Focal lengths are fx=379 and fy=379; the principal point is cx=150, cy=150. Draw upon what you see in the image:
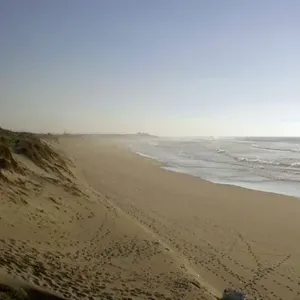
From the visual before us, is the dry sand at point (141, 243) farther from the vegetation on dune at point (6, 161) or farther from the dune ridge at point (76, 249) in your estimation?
the vegetation on dune at point (6, 161)

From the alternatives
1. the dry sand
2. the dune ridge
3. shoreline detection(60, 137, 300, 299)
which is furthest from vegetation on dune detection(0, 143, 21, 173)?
shoreline detection(60, 137, 300, 299)

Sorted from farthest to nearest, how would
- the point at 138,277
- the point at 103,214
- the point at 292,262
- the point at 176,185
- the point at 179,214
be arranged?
the point at 176,185, the point at 179,214, the point at 103,214, the point at 292,262, the point at 138,277

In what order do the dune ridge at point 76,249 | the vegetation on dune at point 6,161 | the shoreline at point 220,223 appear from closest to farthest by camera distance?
1. the dune ridge at point 76,249
2. the shoreline at point 220,223
3. the vegetation on dune at point 6,161

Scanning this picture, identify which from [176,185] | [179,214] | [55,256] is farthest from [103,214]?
[176,185]

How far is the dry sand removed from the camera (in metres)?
7.84

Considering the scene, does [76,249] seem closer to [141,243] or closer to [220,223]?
[141,243]

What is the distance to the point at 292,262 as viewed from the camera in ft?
36.4

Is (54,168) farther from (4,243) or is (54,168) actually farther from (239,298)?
(239,298)

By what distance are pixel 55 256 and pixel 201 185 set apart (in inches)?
634

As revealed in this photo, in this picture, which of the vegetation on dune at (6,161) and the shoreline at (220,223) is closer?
the shoreline at (220,223)

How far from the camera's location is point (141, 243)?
10984 mm

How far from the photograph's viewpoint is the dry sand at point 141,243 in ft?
25.7

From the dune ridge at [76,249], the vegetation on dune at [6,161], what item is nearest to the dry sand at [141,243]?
the dune ridge at [76,249]

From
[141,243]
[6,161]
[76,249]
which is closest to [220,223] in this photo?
[141,243]
